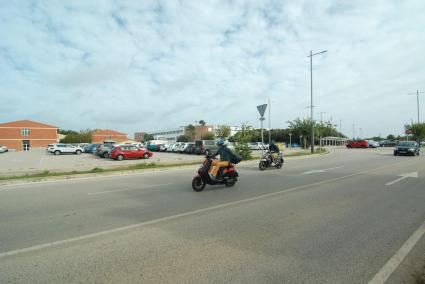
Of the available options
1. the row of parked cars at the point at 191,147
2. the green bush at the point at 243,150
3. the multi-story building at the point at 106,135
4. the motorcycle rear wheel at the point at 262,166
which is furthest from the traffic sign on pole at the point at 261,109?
the multi-story building at the point at 106,135

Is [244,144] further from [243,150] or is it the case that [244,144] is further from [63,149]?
[63,149]

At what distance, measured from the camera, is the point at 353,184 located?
376 inches

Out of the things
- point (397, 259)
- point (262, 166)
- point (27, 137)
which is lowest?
point (397, 259)

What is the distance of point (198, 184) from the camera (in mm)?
A: 8922

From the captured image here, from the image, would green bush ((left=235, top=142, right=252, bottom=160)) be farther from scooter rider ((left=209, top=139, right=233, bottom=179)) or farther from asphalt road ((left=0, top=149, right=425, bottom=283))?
asphalt road ((left=0, top=149, right=425, bottom=283))

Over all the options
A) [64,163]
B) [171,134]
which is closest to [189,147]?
[64,163]

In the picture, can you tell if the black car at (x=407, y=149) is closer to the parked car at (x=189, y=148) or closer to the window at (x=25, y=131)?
the parked car at (x=189, y=148)

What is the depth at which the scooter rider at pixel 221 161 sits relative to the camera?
9148mm

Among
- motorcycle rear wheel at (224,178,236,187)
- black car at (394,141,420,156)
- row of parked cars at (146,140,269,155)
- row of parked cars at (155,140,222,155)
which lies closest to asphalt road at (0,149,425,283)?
motorcycle rear wheel at (224,178,236,187)

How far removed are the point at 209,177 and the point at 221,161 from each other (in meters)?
0.76

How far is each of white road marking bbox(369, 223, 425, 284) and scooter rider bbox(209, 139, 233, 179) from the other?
553cm

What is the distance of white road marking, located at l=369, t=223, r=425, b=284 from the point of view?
321 cm

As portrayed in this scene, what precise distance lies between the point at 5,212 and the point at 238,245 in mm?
5604

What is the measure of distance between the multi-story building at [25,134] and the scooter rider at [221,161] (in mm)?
81762
